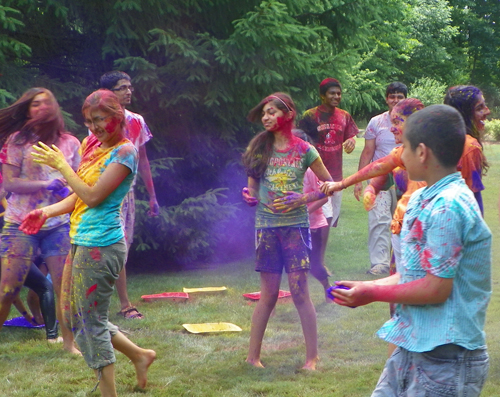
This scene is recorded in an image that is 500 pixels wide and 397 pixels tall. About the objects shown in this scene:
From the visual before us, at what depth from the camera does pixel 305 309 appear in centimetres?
479

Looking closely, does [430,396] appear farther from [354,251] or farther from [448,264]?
[354,251]

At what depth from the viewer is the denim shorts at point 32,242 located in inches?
187

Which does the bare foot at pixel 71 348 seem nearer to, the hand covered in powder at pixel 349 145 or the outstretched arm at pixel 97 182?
the outstretched arm at pixel 97 182

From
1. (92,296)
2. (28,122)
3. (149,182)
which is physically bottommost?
(92,296)

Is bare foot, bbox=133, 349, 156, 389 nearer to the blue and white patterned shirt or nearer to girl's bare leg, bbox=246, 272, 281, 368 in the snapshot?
girl's bare leg, bbox=246, 272, 281, 368

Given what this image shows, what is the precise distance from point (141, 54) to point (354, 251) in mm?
4391

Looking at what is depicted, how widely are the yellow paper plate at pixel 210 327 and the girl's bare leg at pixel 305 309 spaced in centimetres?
117

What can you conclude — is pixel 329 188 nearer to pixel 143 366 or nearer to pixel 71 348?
pixel 143 366

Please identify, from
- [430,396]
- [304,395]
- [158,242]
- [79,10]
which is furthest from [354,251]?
[430,396]

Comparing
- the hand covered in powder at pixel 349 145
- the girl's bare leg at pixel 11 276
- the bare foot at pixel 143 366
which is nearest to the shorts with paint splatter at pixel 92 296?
the bare foot at pixel 143 366

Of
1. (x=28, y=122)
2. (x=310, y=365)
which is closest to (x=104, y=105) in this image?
(x=28, y=122)

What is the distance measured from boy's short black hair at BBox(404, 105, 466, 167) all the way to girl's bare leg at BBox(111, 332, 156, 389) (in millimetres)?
2581

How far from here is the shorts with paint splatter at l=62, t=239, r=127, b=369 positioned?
3695 mm

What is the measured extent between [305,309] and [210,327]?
4.64 ft
